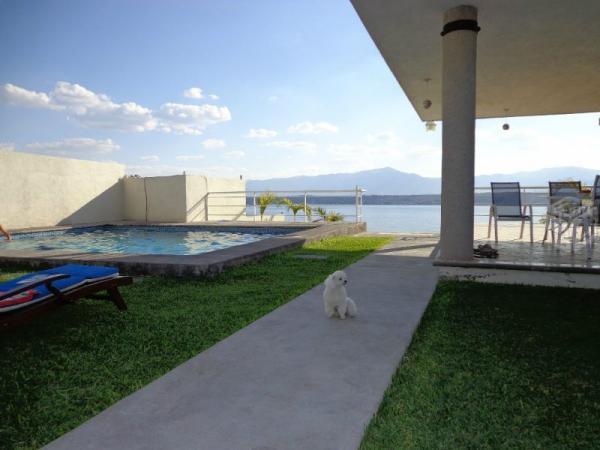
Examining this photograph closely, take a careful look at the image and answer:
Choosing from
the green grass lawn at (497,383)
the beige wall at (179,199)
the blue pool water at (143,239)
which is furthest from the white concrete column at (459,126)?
the beige wall at (179,199)

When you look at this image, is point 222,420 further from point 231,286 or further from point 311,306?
point 231,286

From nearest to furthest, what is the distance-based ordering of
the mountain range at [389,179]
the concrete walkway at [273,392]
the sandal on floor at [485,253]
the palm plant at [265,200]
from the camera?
the concrete walkway at [273,392], the sandal on floor at [485,253], the palm plant at [265,200], the mountain range at [389,179]

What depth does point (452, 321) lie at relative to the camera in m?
2.78

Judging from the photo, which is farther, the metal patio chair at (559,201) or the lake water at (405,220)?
the lake water at (405,220)

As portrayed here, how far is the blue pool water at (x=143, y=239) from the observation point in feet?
26.3

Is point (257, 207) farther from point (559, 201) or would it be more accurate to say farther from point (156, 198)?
point (559, 201)

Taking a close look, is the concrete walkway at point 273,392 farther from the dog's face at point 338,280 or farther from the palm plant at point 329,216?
the palm plant at point 329,216

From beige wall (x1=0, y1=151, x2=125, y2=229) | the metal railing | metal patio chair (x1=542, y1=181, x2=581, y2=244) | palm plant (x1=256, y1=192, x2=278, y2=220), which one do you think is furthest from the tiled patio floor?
beige wall (x1=0, y1=151, x2=125, y2=229)

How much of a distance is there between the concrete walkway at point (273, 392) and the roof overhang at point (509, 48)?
11.4 ft

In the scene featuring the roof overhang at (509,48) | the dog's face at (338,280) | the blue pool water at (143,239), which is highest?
the roof overhang at (509,48)

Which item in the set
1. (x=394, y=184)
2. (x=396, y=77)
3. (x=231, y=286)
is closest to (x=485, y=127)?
(x=396, y=77)

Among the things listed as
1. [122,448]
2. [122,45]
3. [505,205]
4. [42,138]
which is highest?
[122,45]

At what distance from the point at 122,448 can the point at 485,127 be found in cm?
1071

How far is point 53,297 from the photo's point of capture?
271 cm
